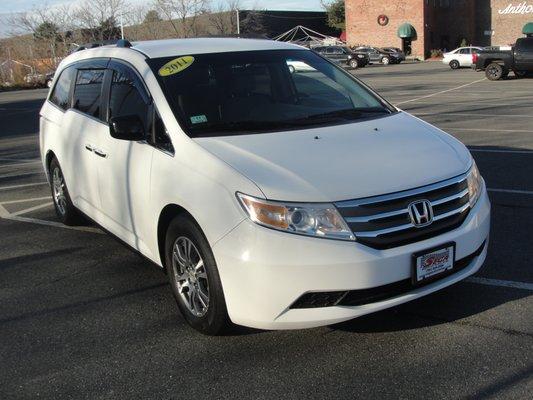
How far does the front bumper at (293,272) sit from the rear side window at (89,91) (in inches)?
94.6

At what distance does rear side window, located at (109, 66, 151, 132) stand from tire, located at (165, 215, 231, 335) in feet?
3.06

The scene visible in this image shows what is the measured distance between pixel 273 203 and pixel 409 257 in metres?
0.82

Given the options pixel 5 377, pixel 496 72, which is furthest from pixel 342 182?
pixel 496 72

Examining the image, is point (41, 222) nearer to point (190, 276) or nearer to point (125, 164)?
point (125, 164)

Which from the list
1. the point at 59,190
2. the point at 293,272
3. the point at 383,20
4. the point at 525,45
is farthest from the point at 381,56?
the point at 293,272

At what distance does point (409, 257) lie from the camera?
10.9 feet

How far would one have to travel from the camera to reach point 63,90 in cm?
617

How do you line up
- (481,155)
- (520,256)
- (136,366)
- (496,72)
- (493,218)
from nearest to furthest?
(136,366), (520,256), (493,218), (481,155), (496,72)

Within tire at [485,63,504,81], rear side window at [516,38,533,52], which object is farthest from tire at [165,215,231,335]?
tire at [485,63,504,81]

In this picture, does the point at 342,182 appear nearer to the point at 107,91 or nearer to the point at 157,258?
the point at 157,258

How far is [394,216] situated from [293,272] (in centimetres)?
66

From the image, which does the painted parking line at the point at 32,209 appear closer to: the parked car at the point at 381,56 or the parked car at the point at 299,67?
the parked car at the point at 299,67

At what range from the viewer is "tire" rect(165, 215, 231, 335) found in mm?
3492

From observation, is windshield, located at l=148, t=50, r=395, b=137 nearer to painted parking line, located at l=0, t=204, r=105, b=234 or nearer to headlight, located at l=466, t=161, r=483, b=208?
headlight, located at l=466, t=161, r=483, b=208
